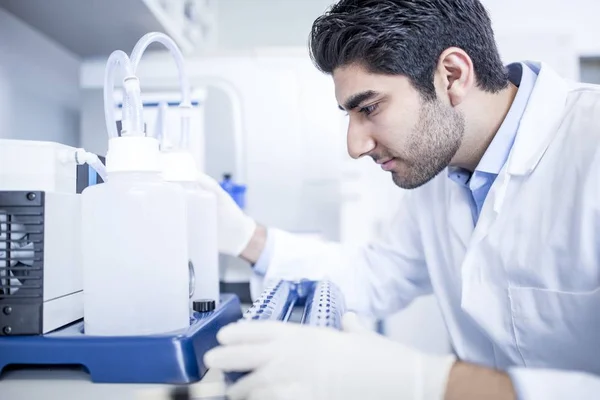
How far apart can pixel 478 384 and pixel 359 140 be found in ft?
1.68

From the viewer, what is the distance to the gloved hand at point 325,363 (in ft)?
1.55

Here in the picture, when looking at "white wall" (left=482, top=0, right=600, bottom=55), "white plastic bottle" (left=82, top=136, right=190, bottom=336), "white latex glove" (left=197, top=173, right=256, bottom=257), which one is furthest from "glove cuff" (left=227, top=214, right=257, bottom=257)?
"white wall" (left=482, top=0, right=600, bottom=55)

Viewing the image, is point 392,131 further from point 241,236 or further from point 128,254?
point 128,254

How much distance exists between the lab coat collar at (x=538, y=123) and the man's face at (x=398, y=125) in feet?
0.39

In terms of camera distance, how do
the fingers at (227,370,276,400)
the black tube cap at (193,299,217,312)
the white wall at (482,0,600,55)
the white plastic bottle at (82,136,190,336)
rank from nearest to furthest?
the fingers at (227,370,276,400) → the white plastic bottle at (82,136,190,336) → the black tube cap at (193,299,217,312) → the white wall at (482,0,600,55)

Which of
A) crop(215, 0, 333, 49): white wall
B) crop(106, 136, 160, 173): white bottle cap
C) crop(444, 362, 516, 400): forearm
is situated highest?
crop(215, 0, 333, 49): white wall

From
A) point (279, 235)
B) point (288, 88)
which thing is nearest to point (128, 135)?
point (279, 235)

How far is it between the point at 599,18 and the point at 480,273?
186cm

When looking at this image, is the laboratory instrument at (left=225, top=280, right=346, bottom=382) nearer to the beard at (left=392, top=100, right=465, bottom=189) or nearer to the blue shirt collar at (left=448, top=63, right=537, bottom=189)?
the beard at (left=392, top=100, right=465, bottom=189)

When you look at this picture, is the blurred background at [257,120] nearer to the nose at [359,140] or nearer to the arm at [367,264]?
the arm at [367,264]

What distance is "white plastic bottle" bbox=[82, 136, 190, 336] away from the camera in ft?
1.78

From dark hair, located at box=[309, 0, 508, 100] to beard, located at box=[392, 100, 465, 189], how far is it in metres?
0.04

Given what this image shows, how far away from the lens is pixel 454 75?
0.88m

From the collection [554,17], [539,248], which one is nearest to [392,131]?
[539,248]
